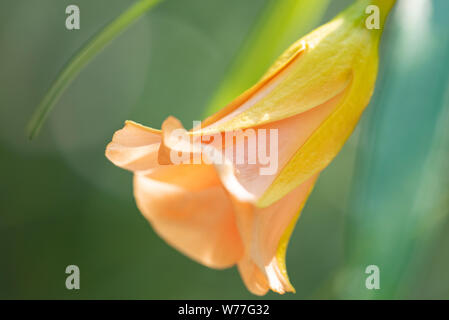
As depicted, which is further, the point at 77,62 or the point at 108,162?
the point at 108,162

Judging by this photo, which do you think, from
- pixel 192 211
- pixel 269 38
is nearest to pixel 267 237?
pixel 192 211

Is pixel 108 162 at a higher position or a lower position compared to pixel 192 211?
higher

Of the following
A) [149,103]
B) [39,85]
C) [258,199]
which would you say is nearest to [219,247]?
[258,199]

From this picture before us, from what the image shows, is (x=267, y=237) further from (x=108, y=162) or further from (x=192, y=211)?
(x=108, y=162)

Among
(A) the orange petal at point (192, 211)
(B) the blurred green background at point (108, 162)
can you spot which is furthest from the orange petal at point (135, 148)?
(B) the blurred green background at point (108, 162)

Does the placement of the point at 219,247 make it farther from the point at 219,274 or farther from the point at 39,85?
the point at 39,85

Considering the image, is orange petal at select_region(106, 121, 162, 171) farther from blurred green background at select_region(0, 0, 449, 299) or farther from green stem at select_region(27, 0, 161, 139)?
blurred green background at select_region(0, 0, 449, 299)

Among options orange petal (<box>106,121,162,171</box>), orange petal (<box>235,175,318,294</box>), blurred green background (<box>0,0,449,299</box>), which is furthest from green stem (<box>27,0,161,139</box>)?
blurred green background (<box>0,0,449,299</box>)

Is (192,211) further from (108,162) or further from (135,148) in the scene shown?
(108,162)
